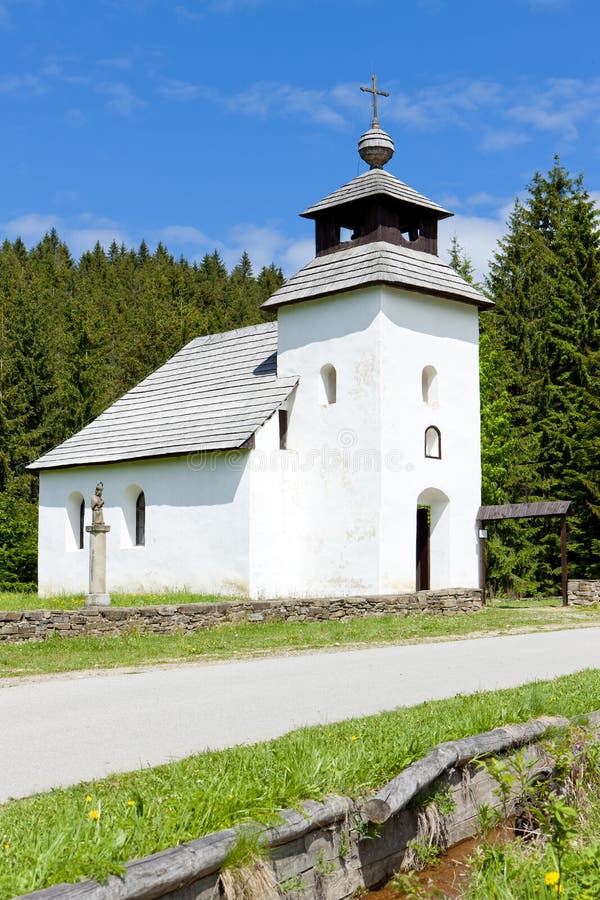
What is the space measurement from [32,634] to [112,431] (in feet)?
51.7

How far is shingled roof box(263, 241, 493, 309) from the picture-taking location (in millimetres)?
23967

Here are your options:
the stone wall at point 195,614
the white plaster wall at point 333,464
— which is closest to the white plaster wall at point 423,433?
the white plaster wall at point 333,464

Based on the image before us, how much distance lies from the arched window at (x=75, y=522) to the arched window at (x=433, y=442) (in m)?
11.7

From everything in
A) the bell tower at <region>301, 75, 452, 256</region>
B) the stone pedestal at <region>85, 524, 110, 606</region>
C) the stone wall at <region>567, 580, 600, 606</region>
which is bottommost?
the stone wall at <region>567, 580, 600, 606</region>

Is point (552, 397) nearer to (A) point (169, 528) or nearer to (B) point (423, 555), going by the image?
(B) point (423, 555)

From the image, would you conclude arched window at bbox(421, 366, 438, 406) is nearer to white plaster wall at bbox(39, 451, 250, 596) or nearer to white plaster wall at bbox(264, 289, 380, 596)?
white plaster wall at bbox(264, 289, 380, 596)

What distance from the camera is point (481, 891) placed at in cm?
524

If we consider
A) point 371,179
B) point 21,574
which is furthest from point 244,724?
point 21,574

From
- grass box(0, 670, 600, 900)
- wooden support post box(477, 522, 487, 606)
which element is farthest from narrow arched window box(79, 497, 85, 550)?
grass box(0, 670, 600, 900)

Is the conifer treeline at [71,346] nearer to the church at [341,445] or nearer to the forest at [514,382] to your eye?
the forest at [514,382]

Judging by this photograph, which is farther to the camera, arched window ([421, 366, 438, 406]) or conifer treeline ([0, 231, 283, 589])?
conifer treeline ([0, 231, 283, 589])

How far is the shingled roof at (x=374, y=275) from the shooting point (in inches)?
944

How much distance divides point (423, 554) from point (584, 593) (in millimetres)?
4364

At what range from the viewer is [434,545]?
25.3 meters
